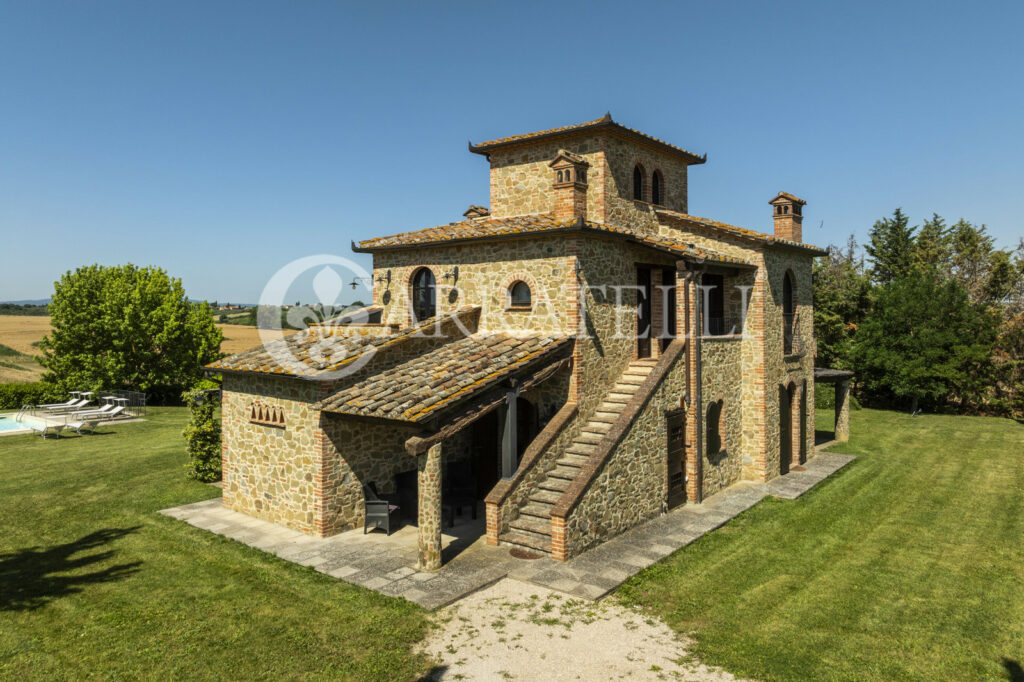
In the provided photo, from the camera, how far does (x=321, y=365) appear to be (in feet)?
40.3

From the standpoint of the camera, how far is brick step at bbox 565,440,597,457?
1296cm

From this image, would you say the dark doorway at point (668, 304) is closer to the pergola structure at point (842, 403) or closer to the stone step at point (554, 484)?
the stone step at point (554, 484)

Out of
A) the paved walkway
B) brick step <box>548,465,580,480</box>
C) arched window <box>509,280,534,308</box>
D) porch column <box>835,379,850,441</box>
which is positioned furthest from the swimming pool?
porch column <box>835,379,850,441</box>

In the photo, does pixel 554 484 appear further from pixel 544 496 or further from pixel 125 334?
pixel 125 334

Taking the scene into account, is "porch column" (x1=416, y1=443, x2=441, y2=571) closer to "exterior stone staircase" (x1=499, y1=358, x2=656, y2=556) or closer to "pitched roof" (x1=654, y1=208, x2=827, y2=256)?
"exterior stone staircase" (x1=499, y1=358, x2=656, y2=556)

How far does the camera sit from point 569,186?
13922 mm

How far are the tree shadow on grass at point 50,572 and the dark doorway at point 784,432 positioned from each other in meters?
15.8

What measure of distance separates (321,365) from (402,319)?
4451 millimetres

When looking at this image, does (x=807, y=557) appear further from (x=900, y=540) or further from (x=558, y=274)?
(x=558, y=274)

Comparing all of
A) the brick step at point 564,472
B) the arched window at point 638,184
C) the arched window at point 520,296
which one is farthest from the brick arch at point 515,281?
the arched window at point 638,184

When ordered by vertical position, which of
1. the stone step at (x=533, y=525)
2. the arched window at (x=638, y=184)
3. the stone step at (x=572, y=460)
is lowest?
the stone step at (x=533, y=525)

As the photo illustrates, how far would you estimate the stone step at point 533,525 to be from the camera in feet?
37.7

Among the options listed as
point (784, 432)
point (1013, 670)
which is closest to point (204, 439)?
point (784, 432)

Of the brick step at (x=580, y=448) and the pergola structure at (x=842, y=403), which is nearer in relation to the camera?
the brick step at (x=580, y=448)
